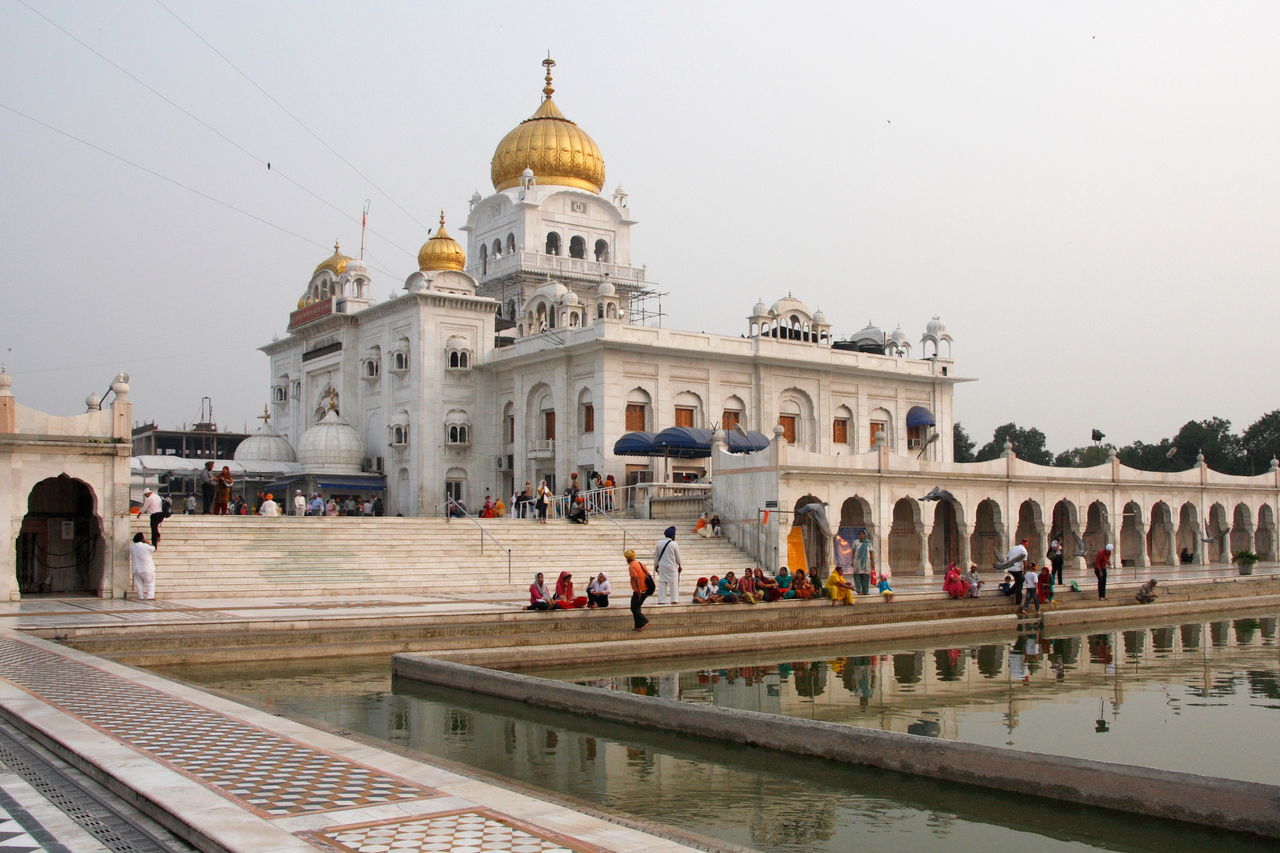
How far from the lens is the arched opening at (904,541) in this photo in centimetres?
3434

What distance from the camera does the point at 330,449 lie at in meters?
44.2

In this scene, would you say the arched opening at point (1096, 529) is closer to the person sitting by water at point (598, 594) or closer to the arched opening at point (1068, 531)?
the arched opening at point (1068, 531)

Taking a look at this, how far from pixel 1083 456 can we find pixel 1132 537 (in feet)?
151

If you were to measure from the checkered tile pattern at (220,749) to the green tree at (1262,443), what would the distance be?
241 feet

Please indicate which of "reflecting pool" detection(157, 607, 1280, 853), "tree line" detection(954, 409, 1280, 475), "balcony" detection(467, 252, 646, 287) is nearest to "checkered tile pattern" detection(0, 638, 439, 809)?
"reflecting pool" detection(157, 607, 1280, 853)

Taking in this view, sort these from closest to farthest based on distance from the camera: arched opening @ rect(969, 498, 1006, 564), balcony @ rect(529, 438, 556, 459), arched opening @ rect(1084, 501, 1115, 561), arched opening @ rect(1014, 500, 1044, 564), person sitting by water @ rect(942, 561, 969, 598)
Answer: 1. person sitting by water @ rect(942, 561, 969, 598)
2. arched opening @ rect(1014, 500, 1044, 564)
3. arched opening @ rect(969, 498, 1006, 564)
4. arched opening @ rect(1084, 501, 1115, 561)
5. balcony @ rect(529, 438, 556, 459)

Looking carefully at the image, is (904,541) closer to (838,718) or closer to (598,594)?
(598,594)

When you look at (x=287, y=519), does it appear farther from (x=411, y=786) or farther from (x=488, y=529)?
(x=411, y=786)

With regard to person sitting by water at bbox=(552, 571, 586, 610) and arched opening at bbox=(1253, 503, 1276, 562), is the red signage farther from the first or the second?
arched opening at bbox=(1253, 503, 1276, 562)

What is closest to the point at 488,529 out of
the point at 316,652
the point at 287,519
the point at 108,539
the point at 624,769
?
the point at 287,519

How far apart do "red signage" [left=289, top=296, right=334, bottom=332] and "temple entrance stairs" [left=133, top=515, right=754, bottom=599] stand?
2135 centimetres

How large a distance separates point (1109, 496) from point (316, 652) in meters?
29.1

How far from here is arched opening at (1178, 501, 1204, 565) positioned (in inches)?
1615

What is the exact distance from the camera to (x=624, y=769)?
10406mm
